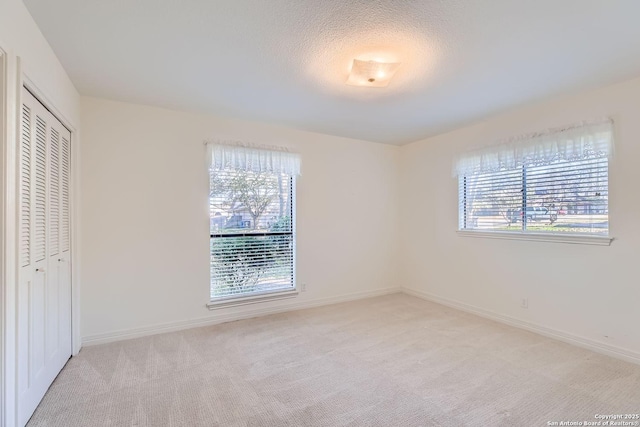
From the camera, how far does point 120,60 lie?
7.59ft

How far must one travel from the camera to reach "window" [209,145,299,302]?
3611 mm

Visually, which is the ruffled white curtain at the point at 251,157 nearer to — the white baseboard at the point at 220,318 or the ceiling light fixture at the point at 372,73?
the ceiling light fixture at the point at 372,73

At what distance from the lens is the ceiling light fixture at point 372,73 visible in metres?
2.25

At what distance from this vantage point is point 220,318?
3609 mm

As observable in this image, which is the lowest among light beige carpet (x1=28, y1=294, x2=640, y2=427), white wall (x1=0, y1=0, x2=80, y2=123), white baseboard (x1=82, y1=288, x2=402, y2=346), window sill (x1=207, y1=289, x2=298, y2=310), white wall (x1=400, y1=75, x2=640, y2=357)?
light beige carpet (x1=28, y1=294, x2=640, y2=427)

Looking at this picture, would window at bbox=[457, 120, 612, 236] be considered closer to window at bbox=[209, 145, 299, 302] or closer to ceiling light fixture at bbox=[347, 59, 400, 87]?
ceiling light fixture at bbox=[347, 59, 400, 87]

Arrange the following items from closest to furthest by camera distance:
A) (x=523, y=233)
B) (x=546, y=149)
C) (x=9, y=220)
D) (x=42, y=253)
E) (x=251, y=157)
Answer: (x=9, y=220)
(x=42, y=253)
(x=546, y=149)
(x=523, y=233)
(x=251, y=157)

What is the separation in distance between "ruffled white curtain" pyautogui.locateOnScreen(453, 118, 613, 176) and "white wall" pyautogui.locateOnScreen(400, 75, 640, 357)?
91 mm

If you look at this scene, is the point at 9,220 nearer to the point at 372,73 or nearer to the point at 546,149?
the point at 372,73

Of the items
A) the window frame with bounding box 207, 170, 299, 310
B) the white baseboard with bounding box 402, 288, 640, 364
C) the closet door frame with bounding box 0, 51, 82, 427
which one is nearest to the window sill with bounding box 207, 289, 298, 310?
the window frame with bounding box 207, 170, 299, 310

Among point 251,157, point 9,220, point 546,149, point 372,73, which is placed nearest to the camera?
point 9,220

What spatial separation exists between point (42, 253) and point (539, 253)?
14.4ft

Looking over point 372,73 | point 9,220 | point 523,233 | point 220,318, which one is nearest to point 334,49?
point 372,73

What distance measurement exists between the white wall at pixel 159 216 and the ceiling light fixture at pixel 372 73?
173cm
